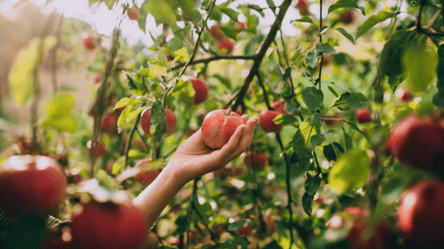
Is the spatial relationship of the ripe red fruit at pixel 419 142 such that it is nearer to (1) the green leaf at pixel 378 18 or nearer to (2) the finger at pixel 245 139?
(1) the green leaf at pixel 378 18

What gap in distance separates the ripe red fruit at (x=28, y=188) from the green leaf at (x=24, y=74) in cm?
9

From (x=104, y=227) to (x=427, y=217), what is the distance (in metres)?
0.38

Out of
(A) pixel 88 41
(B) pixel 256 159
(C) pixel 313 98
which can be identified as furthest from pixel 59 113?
(A) pixel 88 41

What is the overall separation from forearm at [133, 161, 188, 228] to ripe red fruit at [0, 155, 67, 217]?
1.15 ft

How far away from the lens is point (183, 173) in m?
0.79

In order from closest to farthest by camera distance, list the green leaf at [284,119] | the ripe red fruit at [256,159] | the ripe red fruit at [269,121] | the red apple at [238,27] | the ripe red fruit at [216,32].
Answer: the green leaf at [284,119] → the ripe red fruit at [269,121] → the red apple at [238,27] → the ripe red fruit at [256,159] → the ripe red fruit at [216,32]

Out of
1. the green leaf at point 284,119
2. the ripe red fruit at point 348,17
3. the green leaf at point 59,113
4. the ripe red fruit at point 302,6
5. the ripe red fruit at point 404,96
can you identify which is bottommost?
the ripe red fruit at point 404,96

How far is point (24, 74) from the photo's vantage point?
35cm

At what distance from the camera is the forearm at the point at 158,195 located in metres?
0.71

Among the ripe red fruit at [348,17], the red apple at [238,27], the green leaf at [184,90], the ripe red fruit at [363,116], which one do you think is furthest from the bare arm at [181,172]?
the ripe red fruit at [348,17]

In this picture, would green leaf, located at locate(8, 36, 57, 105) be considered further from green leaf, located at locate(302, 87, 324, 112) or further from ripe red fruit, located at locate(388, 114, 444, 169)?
green leaf, located at locate(302, 87, 324, 112)

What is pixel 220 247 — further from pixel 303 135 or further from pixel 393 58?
pixel 393 58

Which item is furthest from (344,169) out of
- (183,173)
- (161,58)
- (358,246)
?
(161,58)

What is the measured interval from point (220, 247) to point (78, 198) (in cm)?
77
